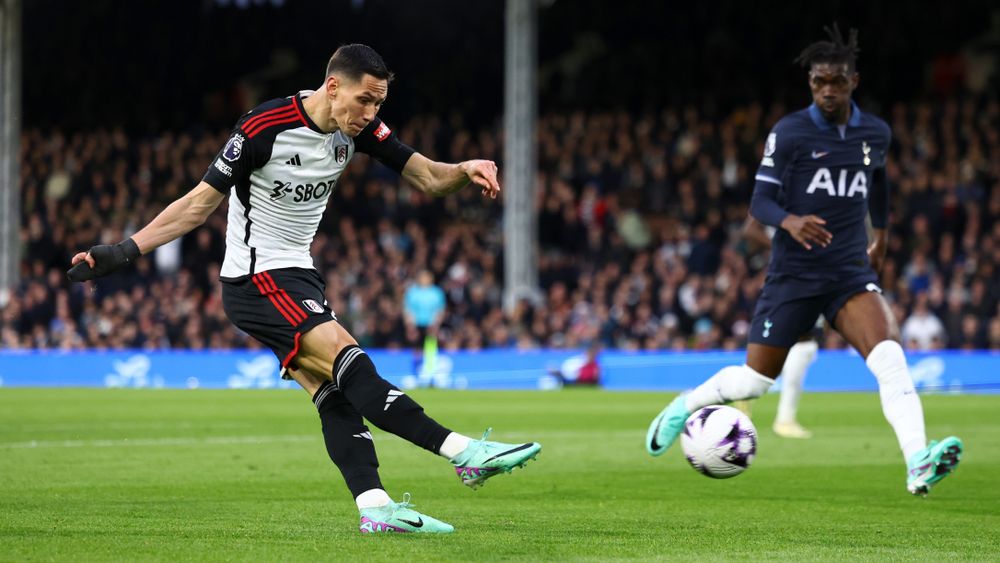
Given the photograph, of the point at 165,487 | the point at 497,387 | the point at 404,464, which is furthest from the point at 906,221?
the point at 165,487

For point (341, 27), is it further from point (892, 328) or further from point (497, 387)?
point (892, 328)

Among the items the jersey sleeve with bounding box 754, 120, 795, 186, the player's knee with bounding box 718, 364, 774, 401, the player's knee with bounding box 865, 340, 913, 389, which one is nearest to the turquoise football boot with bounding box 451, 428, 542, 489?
the player's knee with bounding box 865, 340, 913, 389

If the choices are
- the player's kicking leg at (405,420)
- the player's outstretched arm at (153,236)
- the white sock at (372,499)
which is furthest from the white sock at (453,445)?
the player's outstretched arm at (153,236)

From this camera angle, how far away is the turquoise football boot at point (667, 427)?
337 inches

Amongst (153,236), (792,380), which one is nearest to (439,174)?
(153,236)

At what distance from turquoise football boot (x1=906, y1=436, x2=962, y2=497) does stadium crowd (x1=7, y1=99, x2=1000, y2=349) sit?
1451cm

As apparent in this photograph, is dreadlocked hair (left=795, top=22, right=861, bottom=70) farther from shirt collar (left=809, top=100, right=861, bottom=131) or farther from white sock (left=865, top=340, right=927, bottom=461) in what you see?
white sock (left=865, top=340, right=927, bottom=461)

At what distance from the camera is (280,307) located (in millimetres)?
6488

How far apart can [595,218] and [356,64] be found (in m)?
20.6

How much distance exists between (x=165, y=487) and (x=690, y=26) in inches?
921

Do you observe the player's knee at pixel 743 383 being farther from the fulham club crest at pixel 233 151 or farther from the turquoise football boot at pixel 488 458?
the fulham club crest at pixel 233 151

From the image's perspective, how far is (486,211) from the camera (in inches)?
1188

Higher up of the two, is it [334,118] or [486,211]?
[334,118]

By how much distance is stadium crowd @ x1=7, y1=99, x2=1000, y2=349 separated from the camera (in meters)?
23.0
